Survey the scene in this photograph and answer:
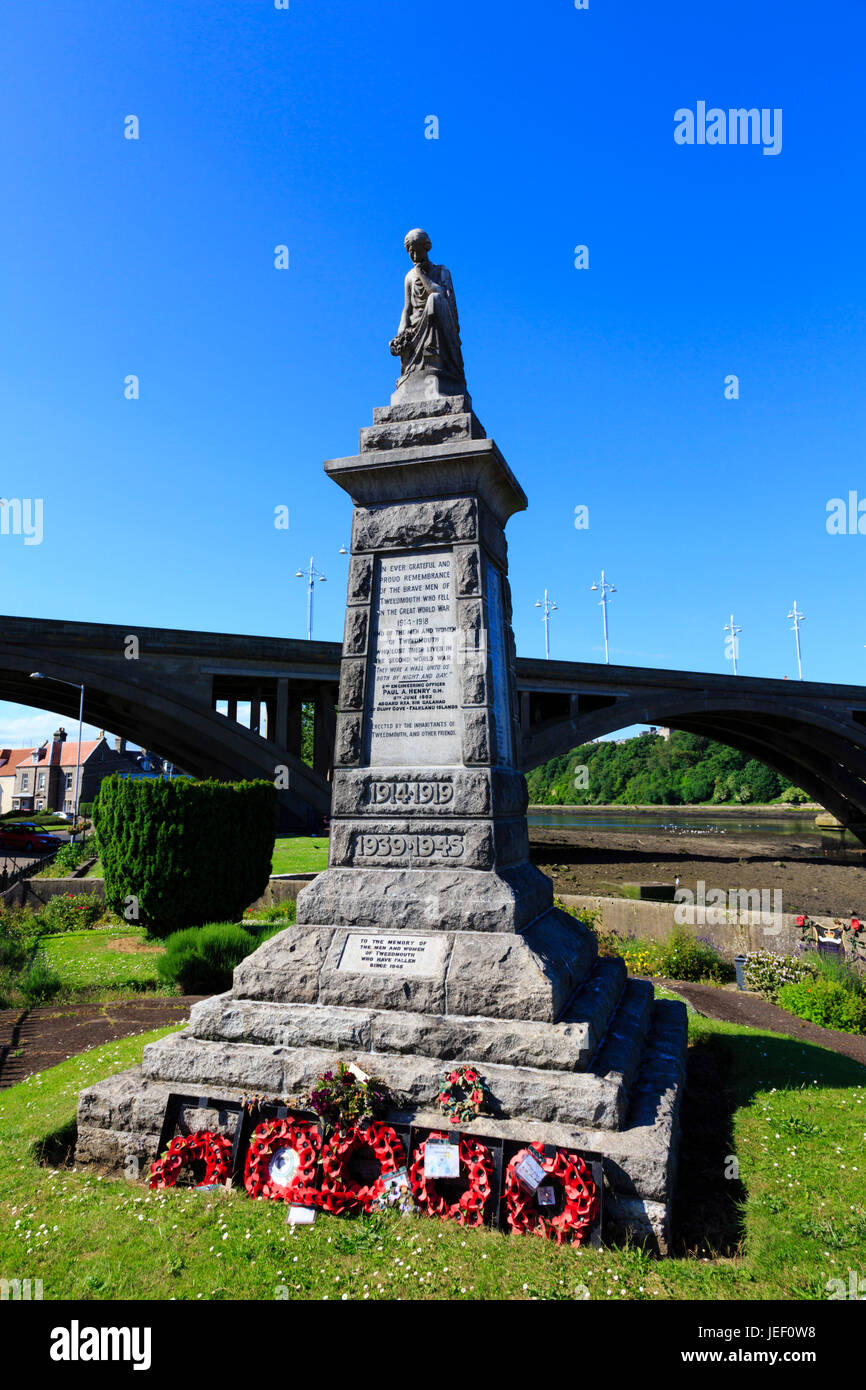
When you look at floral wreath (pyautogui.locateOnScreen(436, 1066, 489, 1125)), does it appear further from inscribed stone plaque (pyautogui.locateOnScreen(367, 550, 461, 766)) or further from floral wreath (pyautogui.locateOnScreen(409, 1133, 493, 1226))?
inscribed stone plaque (pyautogui.locateOnScreen(367, 550, 461, 766))

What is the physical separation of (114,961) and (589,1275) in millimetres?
11869

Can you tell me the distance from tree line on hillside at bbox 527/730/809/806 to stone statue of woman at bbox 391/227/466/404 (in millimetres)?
109791

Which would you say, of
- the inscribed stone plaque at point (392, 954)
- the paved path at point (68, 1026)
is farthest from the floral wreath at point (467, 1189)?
the paved path at point (68, 1026)

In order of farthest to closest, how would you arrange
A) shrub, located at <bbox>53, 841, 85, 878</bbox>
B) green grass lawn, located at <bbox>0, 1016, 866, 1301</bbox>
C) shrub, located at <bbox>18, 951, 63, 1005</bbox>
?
1. shrub, located at <bbox>53, 841, 85, 878</bbox>
2. shrub, located at <bbox>18, 951, 63, 1005</bbox>
3. green grass lawn, located at <bbox>0, 1016, 866, 1301</bbox>

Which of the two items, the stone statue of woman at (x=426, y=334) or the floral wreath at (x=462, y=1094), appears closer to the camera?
the floral wreath at (x=462, y=1094)

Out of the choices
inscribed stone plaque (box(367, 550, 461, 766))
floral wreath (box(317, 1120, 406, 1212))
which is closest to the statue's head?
inscribed stone plaque (box(367, 550, 461, 766))

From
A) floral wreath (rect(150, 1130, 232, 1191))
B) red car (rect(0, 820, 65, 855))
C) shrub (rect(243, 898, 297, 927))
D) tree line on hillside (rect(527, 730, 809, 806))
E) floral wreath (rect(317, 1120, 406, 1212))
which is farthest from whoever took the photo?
tree line on hillside (rect(527, 730, 809, 806))

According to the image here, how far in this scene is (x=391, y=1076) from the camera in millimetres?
5402

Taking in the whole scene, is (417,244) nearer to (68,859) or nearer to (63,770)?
(68,859)

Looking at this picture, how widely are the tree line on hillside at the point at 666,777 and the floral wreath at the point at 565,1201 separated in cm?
11227

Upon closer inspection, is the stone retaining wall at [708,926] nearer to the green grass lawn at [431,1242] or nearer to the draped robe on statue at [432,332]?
the green grass lawn at [431,1242]

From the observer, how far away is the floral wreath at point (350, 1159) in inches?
191

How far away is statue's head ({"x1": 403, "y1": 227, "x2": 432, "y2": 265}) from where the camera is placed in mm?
8023
